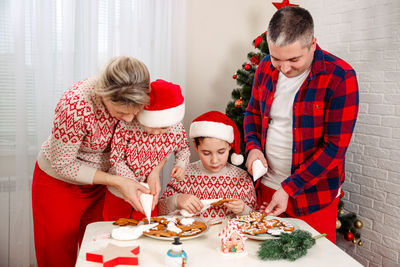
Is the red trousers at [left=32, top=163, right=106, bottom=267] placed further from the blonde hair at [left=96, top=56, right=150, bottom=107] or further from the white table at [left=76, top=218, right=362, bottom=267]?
the blonde hair at [left=96, top=56, right=150, bottom=107]

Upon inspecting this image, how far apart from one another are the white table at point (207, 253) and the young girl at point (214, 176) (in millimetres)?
459

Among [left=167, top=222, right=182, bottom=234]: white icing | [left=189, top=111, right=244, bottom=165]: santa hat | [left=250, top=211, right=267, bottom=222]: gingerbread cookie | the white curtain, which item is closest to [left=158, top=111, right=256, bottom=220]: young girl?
[left=189, top=111, right=244, bottom=165]: santa hat

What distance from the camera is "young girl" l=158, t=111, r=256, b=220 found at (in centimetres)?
195

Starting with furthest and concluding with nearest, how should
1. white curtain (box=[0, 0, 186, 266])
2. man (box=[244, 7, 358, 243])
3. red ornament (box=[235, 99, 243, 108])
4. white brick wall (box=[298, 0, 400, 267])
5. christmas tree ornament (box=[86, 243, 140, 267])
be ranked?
1. red ornament (box=[235, 99, 243, 108])
2. white curtain (box=[0, 0, 186, 266])
3. white brick wall (box=[298, 0, 400, 267])
4. man (box=[244, 7, 358, 243])
5. christmas tree ornament (box=[86, 243, 140, 267])

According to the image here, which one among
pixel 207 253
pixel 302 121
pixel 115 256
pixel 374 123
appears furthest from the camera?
pixel 374 123

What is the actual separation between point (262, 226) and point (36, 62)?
209cm

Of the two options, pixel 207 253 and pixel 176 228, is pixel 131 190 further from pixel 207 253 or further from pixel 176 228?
pixel 207 253

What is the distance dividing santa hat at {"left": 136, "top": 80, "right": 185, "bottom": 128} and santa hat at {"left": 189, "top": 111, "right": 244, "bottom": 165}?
1.07ft

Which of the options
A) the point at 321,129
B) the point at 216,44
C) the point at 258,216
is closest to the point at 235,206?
the point at 258,216

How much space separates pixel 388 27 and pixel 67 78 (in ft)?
7.59

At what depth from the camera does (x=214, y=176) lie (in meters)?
1.99

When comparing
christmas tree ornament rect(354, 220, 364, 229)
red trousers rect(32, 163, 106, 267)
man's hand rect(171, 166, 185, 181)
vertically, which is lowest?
christmas tree ornament rect(354, 220, 364, 229)

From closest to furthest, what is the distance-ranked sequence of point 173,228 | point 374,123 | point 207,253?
point 207,253 → point 173,228 → point 374,123

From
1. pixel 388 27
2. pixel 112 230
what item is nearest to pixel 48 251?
pixel 112 230
